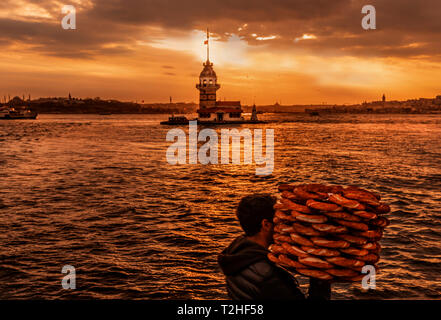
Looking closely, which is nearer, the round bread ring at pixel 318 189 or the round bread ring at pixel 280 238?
the round bread ring at pixel 280 238

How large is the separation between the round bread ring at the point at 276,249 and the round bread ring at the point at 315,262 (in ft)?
0.58

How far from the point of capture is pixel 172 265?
35.2ft

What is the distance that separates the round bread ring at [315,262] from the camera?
2.80 m

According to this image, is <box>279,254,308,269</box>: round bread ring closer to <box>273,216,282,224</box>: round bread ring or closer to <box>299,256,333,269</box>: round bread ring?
<box>299,256,333,269</box>: round bread ring

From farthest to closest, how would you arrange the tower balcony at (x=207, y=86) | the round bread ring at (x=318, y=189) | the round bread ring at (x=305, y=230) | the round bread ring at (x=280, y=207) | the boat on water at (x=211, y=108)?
the tower balcony at (x=207, y=86) < the boat on water at (x=211, y=108) < the round bread ring at (x=318, y=189) < the round bread ring at (x=280, y=207) < the round bread ring at (x=305, y=230)

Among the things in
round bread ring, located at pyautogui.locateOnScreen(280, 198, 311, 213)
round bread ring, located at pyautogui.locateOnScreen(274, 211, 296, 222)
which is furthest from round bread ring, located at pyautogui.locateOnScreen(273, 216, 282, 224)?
round bread ring, located at pyautogui.locateOnScreen(280, 198, 311, 213)

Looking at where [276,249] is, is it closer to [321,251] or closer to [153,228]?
[321,251]

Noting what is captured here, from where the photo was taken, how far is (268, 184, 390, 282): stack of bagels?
283 cm

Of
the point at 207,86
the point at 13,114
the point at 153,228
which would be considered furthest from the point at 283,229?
the point at 13,114

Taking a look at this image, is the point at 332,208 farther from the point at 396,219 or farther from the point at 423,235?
the point at 396,219

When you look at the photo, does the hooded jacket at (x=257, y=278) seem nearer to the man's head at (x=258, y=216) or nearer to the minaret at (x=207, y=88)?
the man's head at (x=258, y=216)

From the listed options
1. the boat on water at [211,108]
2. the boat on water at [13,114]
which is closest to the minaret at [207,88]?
the boat on water at [211,108]

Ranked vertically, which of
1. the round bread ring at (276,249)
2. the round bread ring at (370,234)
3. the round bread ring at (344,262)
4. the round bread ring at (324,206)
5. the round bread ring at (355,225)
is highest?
the round bread ring at (324,206)
